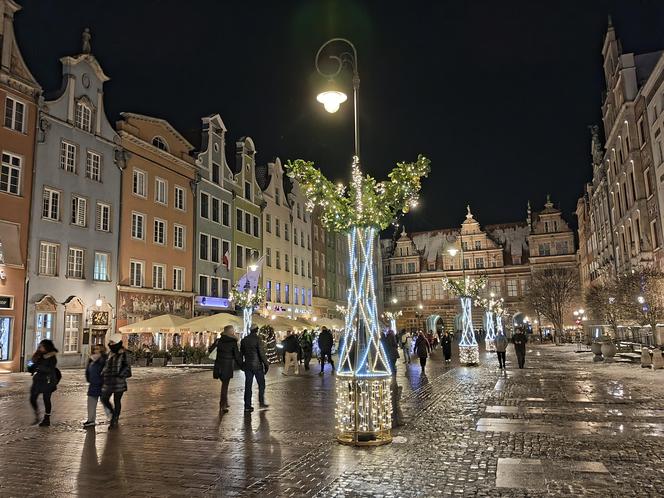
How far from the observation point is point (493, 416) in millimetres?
11094

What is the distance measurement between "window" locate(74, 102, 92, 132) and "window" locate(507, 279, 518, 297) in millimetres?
66392

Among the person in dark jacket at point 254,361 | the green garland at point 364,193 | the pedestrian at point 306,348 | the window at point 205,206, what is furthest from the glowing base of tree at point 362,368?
the window at point 205,206

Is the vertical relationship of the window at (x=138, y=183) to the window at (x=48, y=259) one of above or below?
above

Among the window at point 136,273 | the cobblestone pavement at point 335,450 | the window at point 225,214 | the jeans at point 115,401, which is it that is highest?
the window at point 225,214

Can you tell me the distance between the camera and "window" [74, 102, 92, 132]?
30.0m

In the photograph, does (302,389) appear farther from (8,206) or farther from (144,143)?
(144,143)

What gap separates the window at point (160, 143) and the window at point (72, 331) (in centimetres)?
1177

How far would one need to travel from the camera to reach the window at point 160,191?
35100 mm

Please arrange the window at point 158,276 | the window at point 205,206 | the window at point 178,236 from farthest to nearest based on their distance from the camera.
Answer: the window at point 205,206
the window at point 178,236
the window at point 158,276

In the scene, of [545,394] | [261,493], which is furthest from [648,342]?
[261,493]

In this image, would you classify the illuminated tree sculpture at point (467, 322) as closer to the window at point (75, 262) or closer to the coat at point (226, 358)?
the coat at point (226, 358)

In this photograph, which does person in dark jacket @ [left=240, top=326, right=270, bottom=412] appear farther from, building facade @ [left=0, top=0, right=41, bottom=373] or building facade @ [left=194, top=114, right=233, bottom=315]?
building facade @ [left=194, top=114, right=233, bottom=315]

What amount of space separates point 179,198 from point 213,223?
3.71 metres

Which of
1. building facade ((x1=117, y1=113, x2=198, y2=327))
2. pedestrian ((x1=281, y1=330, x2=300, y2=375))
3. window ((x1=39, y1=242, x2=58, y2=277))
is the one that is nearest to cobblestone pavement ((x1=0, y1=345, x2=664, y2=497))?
pedestrian ((x1=281, y1=330, x2=300, y2=375))
